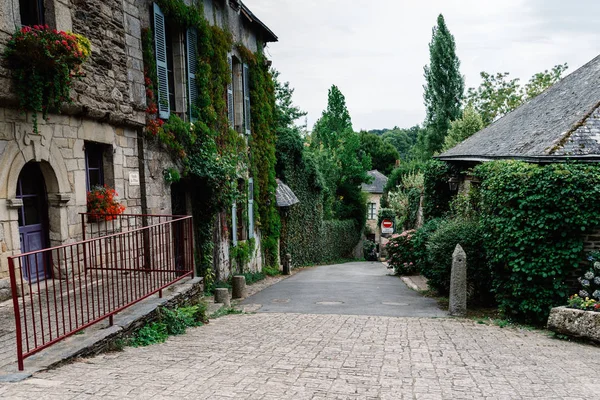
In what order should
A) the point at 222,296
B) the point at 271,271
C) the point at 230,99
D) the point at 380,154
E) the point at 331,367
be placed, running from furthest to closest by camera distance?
the point at 380,154 → the point at 271,271 → the point at 230,99 → the point at 222,296 → the point at 331,367

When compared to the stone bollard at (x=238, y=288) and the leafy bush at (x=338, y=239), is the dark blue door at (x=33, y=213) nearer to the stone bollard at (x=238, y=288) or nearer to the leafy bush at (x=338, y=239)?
the stone bollard at (x=238, y=288)

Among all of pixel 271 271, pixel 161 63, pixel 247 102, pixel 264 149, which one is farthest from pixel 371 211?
pixel 161 63

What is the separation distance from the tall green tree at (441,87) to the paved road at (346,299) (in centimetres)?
2639

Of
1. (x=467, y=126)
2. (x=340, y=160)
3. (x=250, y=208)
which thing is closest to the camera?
(x=250, y=208)

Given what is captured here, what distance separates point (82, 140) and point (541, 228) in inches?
292

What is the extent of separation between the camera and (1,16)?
5555 millimetres

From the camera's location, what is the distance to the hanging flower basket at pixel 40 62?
5.68 metres

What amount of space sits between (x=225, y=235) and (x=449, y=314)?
630 centimetres

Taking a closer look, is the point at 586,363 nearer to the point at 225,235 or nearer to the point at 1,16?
the point at 1,16

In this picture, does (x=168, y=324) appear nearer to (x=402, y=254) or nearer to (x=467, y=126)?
(x=402, y=254)

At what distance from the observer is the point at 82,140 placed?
7.20 meters

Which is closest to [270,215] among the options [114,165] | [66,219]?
[114,165]

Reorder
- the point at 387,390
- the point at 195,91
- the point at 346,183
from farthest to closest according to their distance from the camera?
1. the point at 346,183
2. the point at 195,91
3. the point at 387,390

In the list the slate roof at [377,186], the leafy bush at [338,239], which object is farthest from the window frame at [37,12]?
the slate roof at [377,186]
